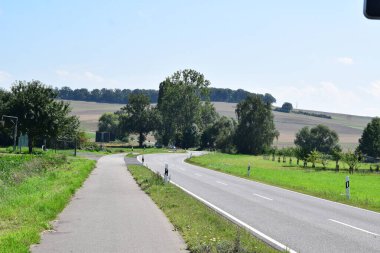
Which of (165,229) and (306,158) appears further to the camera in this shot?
(306,158)

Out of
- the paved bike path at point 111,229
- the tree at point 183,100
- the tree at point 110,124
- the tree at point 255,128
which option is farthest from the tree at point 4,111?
the paved bike path at point 111,229

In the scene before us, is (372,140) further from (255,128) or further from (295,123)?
(295,123)

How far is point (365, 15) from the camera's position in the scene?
12.4 ft

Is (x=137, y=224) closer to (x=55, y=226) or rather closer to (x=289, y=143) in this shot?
(x=55, y=226)

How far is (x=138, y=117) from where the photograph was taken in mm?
126688

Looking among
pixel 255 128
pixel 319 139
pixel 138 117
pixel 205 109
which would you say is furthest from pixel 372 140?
pixel 138 117

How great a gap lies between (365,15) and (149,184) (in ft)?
72.9

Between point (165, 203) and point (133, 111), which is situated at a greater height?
point (133, 111)

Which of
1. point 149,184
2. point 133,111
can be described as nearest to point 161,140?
point 133,111

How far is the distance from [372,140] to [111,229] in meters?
108

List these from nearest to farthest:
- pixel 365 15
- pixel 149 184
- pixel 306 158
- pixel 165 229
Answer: pixel 365 15
pixel 165 229
pixel 149 184
pixel 306 158

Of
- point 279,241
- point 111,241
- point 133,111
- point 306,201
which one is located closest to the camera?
point 111,241

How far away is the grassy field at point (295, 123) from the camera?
13588cm

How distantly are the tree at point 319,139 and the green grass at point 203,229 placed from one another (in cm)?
11597
